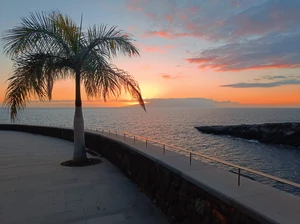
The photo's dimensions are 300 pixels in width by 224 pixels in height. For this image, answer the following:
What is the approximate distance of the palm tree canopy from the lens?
6809 mm

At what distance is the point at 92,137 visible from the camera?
10.8 metres

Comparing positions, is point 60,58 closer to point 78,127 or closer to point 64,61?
point 64,61

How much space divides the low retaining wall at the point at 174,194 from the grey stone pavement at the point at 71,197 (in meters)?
0.24

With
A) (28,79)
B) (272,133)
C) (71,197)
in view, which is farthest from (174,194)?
(272,133)

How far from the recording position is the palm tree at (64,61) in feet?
22.4

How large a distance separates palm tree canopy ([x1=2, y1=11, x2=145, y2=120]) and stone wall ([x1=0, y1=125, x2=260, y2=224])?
243 centimetres

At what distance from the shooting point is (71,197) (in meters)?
5.02

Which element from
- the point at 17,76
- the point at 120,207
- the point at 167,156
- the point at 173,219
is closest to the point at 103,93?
the point at 17,76

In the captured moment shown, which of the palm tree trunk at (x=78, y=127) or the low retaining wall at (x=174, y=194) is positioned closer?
the low retaining wall at (x=174, y=194)

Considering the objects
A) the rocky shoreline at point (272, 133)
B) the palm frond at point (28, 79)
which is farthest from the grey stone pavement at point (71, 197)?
the rocky shoreline at point (272, 133)

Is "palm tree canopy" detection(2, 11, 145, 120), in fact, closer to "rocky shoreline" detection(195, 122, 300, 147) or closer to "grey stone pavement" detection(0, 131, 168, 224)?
"grey stone pavement" detection(0, 131, 168, 224)

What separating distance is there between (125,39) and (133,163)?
4392 millimetres

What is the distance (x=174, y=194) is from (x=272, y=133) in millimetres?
41524

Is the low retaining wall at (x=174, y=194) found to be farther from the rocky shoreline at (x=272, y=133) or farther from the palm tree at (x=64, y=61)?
the rocky shoreline at (x=272, y=133)
